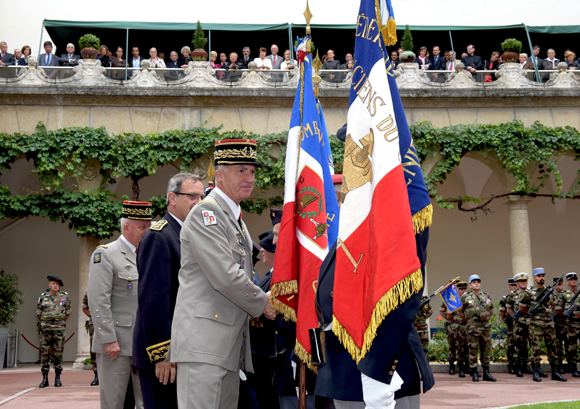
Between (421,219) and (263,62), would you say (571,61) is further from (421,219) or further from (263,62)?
(421,219)

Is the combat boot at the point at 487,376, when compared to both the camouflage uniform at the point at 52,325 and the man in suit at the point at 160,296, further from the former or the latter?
the man in suit at the point at 160,296

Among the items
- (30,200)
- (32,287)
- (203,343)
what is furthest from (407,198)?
(32,287)

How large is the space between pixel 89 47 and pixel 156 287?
41.6 ft

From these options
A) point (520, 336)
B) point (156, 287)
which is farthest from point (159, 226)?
point (520, 336)

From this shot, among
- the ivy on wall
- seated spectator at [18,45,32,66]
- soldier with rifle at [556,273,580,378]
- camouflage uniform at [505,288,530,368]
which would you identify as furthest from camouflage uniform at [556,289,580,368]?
seated spectator at [18,45,32,66]

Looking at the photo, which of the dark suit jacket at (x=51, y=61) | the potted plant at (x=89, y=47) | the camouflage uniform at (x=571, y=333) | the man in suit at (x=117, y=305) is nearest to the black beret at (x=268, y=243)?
the man in suit at (x=117, y=305)

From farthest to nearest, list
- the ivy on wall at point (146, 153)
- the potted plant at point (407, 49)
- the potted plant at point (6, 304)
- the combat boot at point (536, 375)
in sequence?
the potted plant at point (407, 49) < the potted plant at point (6, 304) < the ivy on wall at point (146, 153) < the combat boot at point (536, 375)

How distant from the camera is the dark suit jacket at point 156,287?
3.99 metres

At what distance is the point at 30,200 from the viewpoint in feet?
49.0

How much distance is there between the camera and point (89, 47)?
597 inches

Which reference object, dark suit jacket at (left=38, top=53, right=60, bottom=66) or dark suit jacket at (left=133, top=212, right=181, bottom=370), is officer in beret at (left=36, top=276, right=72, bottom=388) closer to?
dark suit jacket at (left=38, top=53, right=60, bottom=66)

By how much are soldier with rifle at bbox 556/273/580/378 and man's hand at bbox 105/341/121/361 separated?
955 cm

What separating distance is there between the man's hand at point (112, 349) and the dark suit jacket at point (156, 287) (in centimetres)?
62

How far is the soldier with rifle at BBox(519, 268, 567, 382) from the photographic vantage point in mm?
11312
